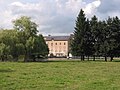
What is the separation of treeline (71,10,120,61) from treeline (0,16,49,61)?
467 inches

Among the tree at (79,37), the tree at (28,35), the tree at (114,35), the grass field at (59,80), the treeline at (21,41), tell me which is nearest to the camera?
the grass field at (59,80)

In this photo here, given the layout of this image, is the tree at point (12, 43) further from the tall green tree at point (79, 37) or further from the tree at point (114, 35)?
the tree at point (114, 35)

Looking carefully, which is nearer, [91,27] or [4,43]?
[4,43]

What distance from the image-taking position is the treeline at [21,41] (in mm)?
92188

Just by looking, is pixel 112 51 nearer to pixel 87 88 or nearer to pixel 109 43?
pixel 109 43

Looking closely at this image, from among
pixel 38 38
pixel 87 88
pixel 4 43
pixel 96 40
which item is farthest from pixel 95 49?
pixel 87 88

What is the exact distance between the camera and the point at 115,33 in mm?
104188

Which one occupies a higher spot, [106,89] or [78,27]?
[78,27]

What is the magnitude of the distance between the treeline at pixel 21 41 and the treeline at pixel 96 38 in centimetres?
1187

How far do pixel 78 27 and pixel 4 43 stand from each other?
27.0 m

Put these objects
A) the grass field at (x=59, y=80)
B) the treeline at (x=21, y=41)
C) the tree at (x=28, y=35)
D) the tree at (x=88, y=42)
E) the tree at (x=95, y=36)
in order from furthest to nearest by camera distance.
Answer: the tree at (x=88, y=42) < the tree at (x=95, y=36) < the tree at (x=28, y=35) < the treeline at (x=21, y=41) < the grass field at (x=59, y=80)

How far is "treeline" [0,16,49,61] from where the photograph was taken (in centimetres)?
9219

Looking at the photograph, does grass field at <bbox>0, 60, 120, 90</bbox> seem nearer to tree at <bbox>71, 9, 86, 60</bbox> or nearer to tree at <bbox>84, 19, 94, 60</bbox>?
tree at <bbox>71, 9, 86, 60</bbox>

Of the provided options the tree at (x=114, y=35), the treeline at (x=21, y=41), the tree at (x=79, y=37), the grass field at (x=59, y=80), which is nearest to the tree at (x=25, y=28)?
the treeline at (x=21, y=41)
